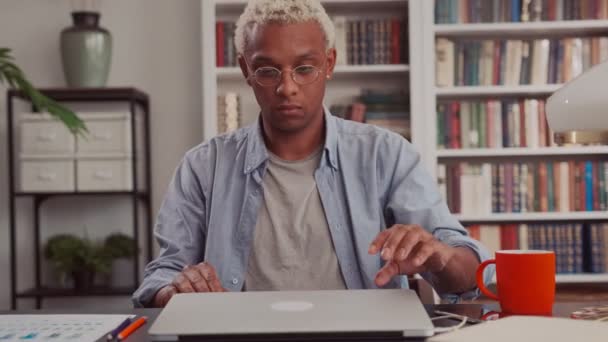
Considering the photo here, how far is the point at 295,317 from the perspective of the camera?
884mm

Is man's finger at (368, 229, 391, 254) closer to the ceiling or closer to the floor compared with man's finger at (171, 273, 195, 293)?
closer to the ceiling

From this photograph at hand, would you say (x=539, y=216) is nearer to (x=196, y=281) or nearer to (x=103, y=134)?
(x=103, y=134)

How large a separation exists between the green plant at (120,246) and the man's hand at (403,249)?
7.62ft

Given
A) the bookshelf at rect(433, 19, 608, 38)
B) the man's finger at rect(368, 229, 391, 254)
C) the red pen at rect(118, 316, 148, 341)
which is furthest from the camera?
the bookshelf at rect(433, 19, 608, 38)

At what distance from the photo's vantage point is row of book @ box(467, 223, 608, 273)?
3.23 meters

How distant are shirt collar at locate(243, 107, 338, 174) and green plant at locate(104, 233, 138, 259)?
179 centimetres

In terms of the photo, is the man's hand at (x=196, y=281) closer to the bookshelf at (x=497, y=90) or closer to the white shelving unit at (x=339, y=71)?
the white shelving unit at (x=339, y=71)

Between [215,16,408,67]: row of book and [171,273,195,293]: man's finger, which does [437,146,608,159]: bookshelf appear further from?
[171,273,195,293]: man's finger

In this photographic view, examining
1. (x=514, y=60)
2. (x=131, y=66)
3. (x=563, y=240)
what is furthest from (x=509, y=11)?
(x=131, y=66)

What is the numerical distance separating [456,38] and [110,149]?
5.27 ft

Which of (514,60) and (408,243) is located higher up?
(514,60)

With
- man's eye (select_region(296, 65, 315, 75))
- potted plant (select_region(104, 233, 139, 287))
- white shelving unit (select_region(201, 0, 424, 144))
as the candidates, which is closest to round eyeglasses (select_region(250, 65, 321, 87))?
man's eye (select_region(296, 65, 315, 75))

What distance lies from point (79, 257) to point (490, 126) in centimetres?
187

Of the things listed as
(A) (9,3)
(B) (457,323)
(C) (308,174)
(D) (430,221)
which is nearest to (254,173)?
(C) (308,174)
